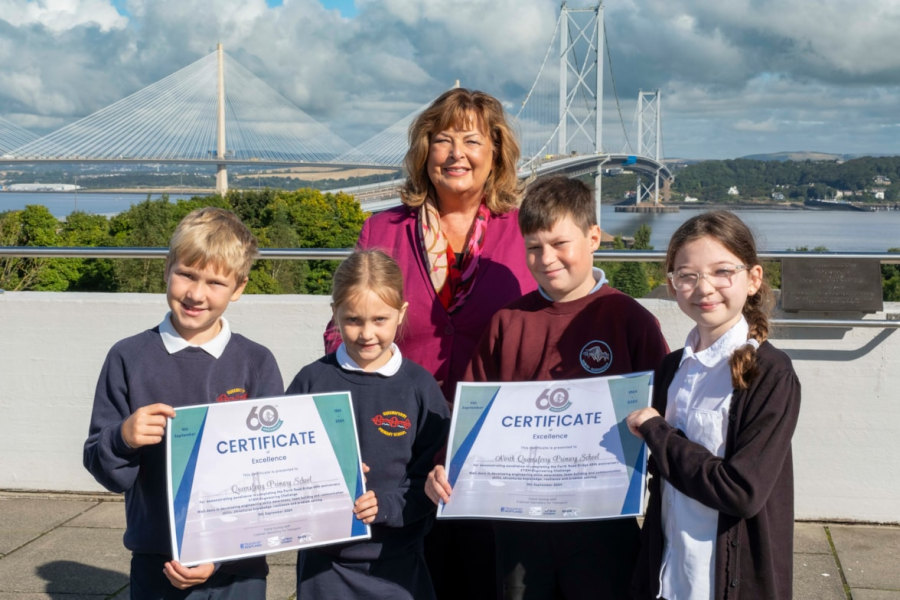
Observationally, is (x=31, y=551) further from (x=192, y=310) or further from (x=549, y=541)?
(x=549, y=541)

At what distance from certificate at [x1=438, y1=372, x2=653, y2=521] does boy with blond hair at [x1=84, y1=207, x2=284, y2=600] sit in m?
0.54

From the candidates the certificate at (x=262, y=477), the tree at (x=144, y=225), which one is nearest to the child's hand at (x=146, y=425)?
the certificate at (x=262, y=477)

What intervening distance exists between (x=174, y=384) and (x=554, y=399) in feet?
3.07

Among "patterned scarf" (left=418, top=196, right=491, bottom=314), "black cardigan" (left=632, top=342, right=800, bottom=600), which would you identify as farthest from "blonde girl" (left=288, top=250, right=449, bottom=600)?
"black cardigan" (left=632, top=342, right=800, bottom=600)

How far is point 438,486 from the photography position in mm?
2100

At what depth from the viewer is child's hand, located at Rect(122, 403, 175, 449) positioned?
1.99 meters

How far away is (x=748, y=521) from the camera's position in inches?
74.8

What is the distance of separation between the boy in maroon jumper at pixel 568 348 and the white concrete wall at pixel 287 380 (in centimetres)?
185

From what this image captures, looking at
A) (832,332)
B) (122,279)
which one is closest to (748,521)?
(832,332)

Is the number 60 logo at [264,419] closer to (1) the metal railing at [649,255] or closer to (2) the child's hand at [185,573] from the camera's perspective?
(2) the child's hand at [185,573]

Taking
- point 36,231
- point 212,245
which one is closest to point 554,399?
point 212,245

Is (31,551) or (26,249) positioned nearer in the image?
(31,551)

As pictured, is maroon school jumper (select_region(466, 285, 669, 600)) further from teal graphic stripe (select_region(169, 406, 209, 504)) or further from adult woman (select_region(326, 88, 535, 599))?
teal graphic stripe (select_region(169, 406, 209, 504))

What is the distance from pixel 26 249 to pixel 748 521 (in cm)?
394
